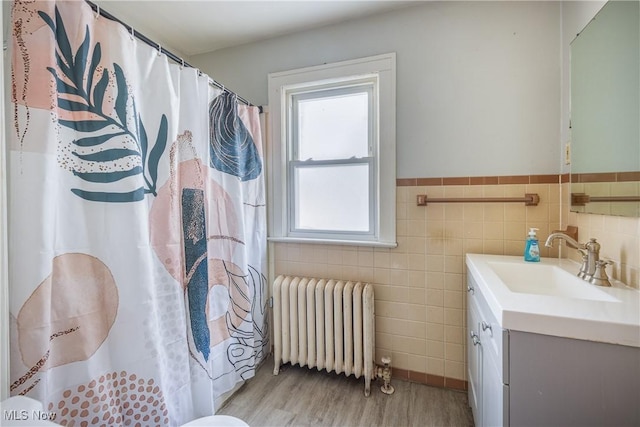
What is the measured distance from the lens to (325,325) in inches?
70.0

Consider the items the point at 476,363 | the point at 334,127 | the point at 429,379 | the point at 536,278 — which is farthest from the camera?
the point at 334,127

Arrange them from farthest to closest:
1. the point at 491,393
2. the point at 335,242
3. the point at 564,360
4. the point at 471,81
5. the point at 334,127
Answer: the point at 334,127 < the point at 335,242 < the point at 471,81 < the point at 491,393 < the point at 564,360

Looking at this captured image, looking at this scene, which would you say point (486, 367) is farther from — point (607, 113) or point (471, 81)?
point (471, 81)

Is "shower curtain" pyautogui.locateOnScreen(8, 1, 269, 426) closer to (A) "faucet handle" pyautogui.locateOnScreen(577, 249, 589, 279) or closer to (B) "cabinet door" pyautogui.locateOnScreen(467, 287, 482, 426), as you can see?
(B) "cabinet door" pyautogui.locateOnScreen(467, 287, 482, 426)

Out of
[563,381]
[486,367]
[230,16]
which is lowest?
[486,367]

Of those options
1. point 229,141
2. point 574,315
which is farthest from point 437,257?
point 229,141

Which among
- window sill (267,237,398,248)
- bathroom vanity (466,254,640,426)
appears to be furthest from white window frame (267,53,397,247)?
bathroom vanity (466,254,640,426)

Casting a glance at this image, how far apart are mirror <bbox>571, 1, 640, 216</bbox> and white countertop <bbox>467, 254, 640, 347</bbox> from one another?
0.44 meters

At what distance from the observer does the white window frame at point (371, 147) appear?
1801 millimetres

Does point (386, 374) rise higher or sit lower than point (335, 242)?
lower

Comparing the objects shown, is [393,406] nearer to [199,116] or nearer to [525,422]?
[525,422]

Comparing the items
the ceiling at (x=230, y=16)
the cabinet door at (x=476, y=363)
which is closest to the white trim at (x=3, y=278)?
the ceiling at (x=230, y=16)

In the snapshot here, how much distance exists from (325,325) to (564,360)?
1.27 metres

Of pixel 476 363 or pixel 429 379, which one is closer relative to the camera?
pixel 476 363
